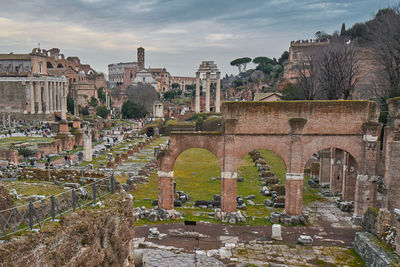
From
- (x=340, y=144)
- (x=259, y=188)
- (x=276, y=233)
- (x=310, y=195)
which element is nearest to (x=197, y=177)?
(x=259, y=188)

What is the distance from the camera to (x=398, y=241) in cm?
1241

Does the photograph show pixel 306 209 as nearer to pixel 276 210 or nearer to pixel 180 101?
pixel 276 210

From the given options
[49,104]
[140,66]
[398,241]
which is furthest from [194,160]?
[140,66]

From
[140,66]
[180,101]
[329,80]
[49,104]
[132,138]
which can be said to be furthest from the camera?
[140,66]

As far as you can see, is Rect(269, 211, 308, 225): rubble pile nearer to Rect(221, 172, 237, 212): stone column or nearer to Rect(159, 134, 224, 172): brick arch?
Rect(221, 172, 237, 212): stone column

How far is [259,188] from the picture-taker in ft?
71.9

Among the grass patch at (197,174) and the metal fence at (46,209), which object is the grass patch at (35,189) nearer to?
the metal fence at (46,209)

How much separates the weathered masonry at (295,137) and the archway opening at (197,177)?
3748 millimetres

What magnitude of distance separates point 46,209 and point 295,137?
11.5m

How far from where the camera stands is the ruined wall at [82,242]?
19.1 ft

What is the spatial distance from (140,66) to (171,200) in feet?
339

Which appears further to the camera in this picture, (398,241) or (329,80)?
(329,80)

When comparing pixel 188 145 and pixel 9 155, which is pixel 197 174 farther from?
pixel 9 155

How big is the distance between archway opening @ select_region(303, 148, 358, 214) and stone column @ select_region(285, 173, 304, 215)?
2.66m
